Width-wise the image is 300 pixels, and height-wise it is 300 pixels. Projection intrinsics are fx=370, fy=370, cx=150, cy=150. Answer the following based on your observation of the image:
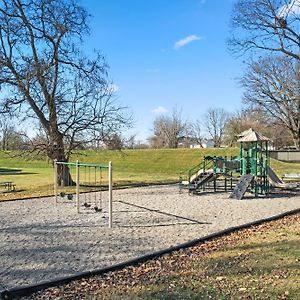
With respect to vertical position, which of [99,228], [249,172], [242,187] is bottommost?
[99,228]

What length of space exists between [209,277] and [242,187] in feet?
30.9

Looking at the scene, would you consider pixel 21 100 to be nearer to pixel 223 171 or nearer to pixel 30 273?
pixel 223 171

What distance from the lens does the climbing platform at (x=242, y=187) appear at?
12.9 meters

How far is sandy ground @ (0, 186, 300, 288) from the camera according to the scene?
17.2 feet

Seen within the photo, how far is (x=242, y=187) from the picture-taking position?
13375 millimetres

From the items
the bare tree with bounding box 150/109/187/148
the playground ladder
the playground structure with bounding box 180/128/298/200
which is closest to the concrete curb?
the playground structure with bounding box 180/128/298/200

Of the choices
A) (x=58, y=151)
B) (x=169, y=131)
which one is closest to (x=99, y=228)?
(x=58, y=151)

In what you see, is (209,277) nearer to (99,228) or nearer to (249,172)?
(99,228)

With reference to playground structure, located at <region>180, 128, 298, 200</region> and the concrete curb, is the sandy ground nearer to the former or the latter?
the concrete curb

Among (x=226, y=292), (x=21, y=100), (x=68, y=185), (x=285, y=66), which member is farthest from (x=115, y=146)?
(x=285, y=66)

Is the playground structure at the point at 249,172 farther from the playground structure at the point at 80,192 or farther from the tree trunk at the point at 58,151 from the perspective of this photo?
the tree trunk at the point at 58,151

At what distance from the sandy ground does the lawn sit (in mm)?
565

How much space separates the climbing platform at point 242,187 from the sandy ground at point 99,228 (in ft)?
1.13

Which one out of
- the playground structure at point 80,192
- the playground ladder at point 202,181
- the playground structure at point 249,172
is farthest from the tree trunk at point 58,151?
the playground ladder at point 202,181
